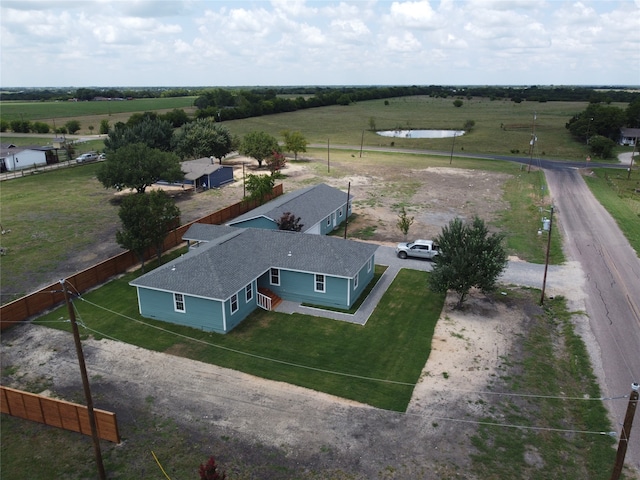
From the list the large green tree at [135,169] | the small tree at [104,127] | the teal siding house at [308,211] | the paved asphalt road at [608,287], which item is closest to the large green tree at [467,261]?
the paved asphalt road at [608,287]

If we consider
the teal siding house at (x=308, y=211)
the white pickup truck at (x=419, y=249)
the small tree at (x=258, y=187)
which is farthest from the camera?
the small tree at (x=258, y=187)

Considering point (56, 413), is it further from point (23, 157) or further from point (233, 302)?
point (23, 157)

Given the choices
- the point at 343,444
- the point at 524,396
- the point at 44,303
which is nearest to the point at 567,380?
the point at 524,396

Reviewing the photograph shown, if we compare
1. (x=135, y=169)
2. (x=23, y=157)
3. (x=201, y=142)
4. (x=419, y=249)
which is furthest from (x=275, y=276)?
(x=23, y=157)

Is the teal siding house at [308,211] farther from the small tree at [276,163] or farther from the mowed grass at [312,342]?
the small tree at [276,163]

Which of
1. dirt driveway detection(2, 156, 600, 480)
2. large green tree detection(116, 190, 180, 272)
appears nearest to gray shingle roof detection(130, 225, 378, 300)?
dirt driveway detection(2, 156, 600, 480)

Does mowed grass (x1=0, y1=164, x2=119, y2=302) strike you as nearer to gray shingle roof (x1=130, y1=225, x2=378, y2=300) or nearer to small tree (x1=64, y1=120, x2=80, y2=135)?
gray shingle roof (x1=130, y1=225, x2=378, y2=300)
